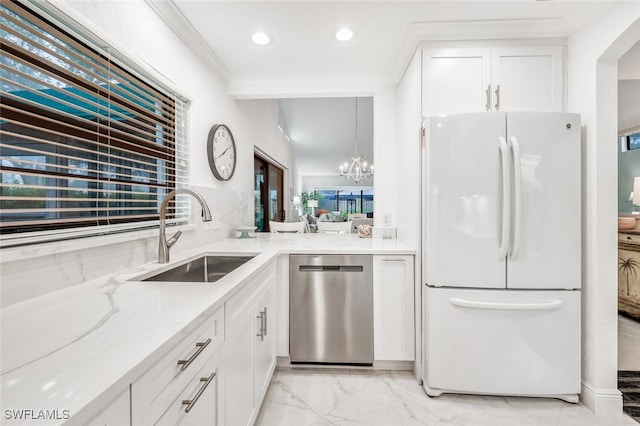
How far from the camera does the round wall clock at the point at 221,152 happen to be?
2400 mm

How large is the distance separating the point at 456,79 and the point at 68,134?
7.26ft

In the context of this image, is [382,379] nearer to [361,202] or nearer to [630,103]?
[630,103]

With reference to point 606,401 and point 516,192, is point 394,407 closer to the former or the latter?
point 606,401

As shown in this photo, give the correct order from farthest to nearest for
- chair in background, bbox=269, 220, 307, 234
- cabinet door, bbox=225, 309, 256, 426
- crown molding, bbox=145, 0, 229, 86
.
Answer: chair in background, bbox=269, 220, 307, 234 → crown molding, bbox=145, 0, 229, 86 → cabinet door, bbox=225, 309, 256, 426

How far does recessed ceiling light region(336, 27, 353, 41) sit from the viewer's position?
6.78 ft

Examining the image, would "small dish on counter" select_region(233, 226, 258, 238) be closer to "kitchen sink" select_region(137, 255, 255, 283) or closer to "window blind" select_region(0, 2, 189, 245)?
"kitchen sink" select_region(137, 255, 255, 283)

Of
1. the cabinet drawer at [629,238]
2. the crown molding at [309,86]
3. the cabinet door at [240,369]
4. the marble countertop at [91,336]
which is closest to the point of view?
the marble countertop at [91,336]

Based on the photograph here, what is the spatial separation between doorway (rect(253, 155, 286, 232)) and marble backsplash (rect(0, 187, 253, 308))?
99.7 inches

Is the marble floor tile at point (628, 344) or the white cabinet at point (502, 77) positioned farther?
the marble floor tile at point (628, 344)

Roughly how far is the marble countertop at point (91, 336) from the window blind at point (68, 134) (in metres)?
0.30

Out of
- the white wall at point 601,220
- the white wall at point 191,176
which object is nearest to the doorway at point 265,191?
the white wall at point 191,176

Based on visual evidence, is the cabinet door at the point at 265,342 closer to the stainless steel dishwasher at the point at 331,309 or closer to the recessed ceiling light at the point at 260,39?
the stainless steel dishwasher at the point at 331,309

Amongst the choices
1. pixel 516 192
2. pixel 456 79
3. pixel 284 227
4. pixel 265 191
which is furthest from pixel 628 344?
pixel 265 191

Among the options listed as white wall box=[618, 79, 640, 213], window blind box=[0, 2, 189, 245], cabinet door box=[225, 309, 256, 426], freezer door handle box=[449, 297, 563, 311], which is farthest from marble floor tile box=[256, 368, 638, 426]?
white wall box=[618, 79, 640, 213]
